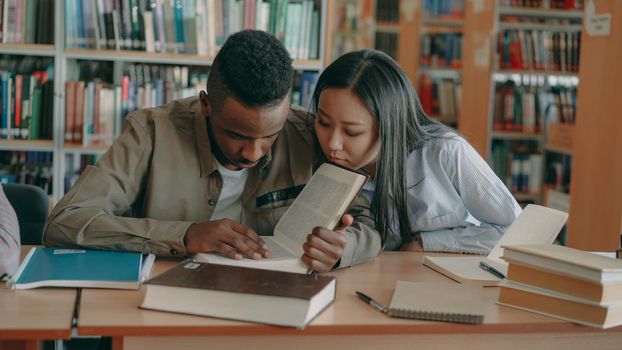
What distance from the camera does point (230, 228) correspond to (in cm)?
147

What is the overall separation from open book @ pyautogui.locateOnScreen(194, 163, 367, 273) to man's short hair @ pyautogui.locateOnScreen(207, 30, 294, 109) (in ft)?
0.64

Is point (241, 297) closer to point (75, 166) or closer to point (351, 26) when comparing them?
point (75, 166)

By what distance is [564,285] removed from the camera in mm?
1279

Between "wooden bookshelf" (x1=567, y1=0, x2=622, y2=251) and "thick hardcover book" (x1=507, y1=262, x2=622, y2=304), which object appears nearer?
"thick hardcover book" (x1=507, y1=262, x2=622, y2=304)

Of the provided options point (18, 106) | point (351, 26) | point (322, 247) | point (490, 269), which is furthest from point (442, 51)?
point (322, 247)

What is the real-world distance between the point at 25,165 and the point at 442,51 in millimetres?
4199

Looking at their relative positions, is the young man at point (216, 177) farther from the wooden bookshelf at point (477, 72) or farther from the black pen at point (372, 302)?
the wooden bookshelf at point (477, 72)

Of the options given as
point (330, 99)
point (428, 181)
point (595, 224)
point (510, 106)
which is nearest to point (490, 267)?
point (428, 181)

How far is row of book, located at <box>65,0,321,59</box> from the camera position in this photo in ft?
10.2

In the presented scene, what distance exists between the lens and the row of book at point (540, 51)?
5.24 m

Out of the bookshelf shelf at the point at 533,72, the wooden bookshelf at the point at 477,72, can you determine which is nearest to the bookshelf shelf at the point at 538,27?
the wooden bookshelf at the point at 477,72

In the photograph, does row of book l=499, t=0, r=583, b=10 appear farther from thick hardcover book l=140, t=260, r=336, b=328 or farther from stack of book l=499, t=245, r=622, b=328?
Result: thick hardcover book l=140, t=260, r=336, b=328

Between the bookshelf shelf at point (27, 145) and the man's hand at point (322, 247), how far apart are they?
2.00m

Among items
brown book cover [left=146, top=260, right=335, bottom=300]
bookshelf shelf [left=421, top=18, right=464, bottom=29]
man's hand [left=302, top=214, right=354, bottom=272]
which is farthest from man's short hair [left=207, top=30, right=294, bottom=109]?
bookshelf shelf [left=421, top=18, right=464, bottom=29]
